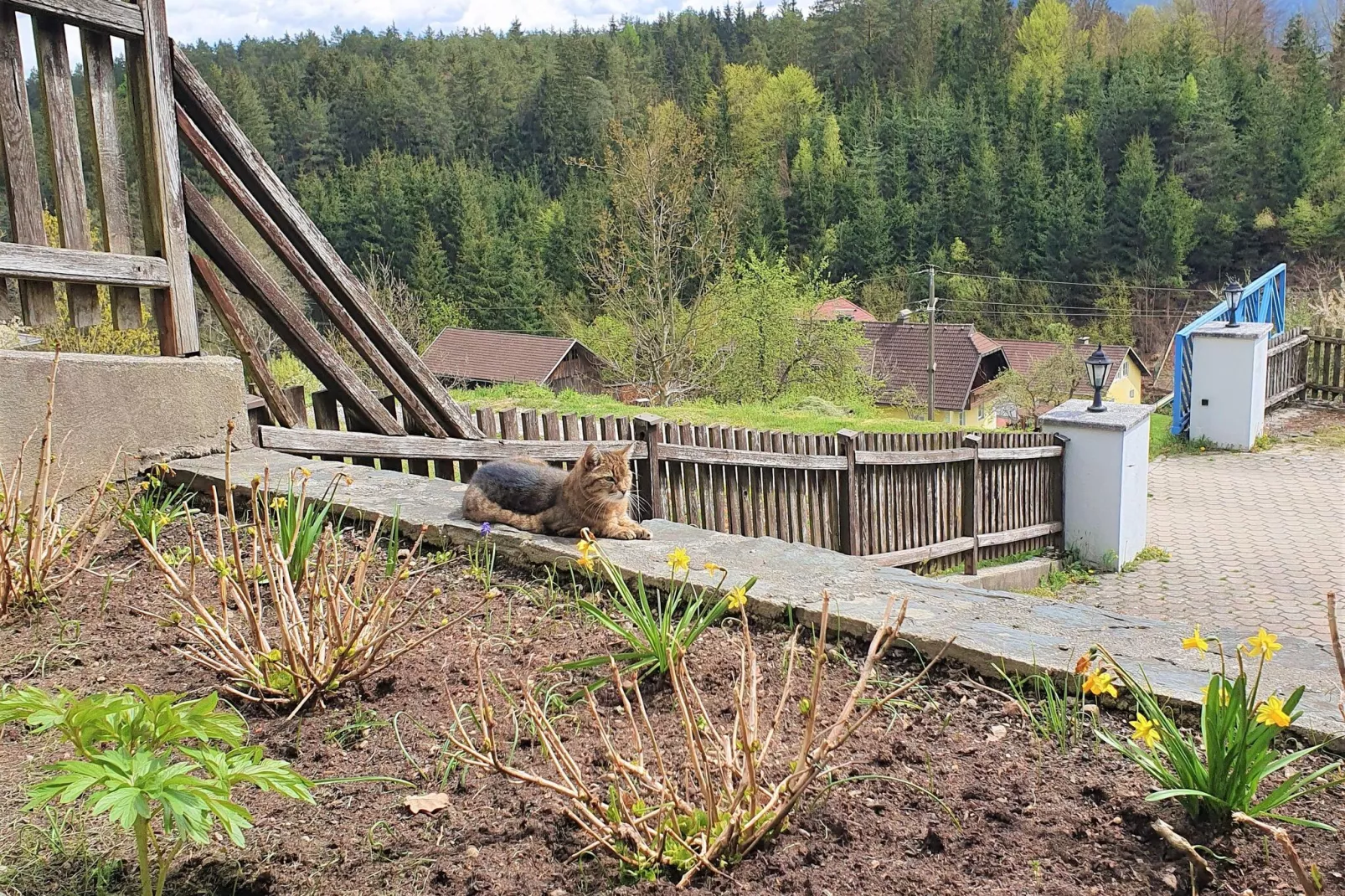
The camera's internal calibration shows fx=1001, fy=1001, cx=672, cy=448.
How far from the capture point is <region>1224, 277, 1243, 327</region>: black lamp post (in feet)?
48.0

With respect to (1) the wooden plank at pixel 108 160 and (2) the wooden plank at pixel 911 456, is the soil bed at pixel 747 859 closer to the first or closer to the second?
(1) the wooden plank at pixel 108 160

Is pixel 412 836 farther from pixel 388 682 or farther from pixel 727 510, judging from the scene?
pixel 727 510

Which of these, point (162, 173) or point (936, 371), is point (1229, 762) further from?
point (936, 371)

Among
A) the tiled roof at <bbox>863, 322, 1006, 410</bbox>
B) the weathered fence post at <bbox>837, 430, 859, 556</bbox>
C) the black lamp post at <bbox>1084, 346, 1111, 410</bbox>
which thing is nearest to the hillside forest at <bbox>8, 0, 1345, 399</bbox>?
the tiled roof at <bbox>863, 322, 1006, 410</bbox>

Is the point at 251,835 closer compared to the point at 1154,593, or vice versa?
the point at 251,835

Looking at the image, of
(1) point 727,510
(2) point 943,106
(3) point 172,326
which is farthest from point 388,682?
(2) point 943,106

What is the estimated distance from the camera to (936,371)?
4450cm

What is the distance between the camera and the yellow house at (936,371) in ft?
138

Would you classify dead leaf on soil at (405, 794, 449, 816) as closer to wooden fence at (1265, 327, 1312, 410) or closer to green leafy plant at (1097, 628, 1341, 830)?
green leafy plant at (1097, 628, 1341, 830)

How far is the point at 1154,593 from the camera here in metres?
9.40

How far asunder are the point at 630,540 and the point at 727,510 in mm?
3593

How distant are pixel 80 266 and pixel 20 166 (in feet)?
1.43

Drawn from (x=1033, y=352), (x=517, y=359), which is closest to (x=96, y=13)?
(x=517, y=359)

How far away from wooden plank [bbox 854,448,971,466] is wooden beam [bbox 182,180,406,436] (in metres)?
4.31
